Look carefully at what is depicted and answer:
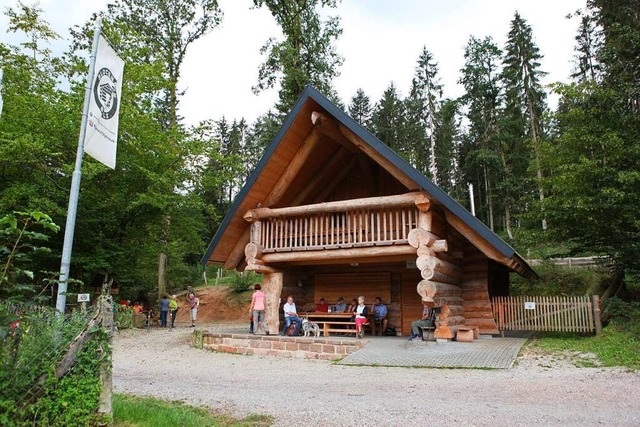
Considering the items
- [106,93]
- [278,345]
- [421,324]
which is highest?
[106,93]

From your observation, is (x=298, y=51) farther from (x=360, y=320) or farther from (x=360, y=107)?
(x=360, y=107)

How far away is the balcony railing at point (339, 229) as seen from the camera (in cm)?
1177

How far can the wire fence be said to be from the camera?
3.59 m

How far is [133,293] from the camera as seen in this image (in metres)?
24.7

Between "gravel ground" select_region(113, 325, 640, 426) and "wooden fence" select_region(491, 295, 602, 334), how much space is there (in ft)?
8.43

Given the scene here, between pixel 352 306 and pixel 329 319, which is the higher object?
pixel 352 306

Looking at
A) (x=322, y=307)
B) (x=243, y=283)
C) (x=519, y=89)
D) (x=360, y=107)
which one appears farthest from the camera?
(x=360, y=107)

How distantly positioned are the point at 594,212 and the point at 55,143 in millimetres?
17798

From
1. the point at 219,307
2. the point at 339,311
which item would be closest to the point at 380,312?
the point at 339,311

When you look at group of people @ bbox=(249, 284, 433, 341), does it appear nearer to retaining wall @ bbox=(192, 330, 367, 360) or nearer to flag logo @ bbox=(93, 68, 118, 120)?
retaining wall @ bbox=(192, 330, 367, 360)

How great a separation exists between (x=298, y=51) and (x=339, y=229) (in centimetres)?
1470

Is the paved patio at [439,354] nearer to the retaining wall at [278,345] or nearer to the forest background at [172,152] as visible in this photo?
the retaining wall at [278,345]

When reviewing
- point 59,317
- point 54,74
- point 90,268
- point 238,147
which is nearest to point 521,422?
point 59,317

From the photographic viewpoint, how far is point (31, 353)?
3.82 metres
